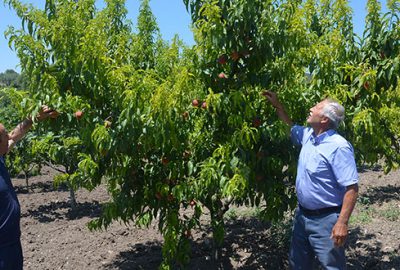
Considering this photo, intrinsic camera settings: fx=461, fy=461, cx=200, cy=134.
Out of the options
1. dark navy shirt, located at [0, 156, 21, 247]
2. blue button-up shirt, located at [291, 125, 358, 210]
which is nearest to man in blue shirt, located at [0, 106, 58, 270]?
dark navy shirt, located at [0, 156, 21, 247]

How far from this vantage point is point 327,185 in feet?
9.97

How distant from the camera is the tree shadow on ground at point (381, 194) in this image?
7816mm

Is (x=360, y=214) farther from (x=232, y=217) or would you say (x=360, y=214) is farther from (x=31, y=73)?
(x=31, y=73)

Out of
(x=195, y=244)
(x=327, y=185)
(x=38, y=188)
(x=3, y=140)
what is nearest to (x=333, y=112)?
(x=327, y=185)

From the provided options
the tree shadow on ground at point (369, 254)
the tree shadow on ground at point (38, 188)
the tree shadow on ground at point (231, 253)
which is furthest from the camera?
A: the tree shadow on ground at point (38, 188)

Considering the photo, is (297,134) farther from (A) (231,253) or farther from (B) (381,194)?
(B) (381,194)

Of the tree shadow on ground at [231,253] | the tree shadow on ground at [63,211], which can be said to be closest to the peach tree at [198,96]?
the tree shadow on ground at [231,253]

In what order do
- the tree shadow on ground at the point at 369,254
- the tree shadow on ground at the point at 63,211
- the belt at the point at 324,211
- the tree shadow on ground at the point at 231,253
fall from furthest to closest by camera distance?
the tree shadow on ground at the point at 63,211
the tree shadow on ground at the point at 231,253
the tree shadow on ground at the point at 369,254
the belt at the point at 324,211

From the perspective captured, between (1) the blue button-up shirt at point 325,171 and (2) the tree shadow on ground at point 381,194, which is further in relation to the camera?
(2) the tree shadow on ground at point 381,194

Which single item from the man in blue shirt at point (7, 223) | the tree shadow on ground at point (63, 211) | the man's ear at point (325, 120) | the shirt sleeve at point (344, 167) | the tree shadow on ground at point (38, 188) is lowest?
the tree shadow on ground at point (63, 211)

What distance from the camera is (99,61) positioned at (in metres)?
3.13

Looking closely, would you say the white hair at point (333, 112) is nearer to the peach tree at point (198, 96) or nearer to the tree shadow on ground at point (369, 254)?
the peach tree at point (198, 96)

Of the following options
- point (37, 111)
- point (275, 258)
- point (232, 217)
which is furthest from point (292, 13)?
point (232, 217)

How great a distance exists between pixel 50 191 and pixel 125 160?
739 cm
